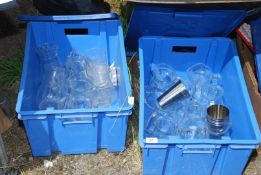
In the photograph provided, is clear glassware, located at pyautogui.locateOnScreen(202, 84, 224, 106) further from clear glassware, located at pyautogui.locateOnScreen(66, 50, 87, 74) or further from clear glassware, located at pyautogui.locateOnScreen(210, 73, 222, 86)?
clear glassware, located at pyautogui.locateOnScreen(66, 50, 87, 74)

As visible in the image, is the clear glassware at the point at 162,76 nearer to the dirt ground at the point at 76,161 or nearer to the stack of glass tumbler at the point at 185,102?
the stack of glass tumbler at the point at 185,102

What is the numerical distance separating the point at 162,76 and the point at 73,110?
67 cm

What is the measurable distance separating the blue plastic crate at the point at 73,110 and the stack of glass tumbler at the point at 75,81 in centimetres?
4

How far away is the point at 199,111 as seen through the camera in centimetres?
211

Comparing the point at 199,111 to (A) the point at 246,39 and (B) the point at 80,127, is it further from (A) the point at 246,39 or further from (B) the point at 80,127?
(B) the point at 80,127

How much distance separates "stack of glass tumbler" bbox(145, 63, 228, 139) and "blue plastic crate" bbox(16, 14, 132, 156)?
0.19 meters

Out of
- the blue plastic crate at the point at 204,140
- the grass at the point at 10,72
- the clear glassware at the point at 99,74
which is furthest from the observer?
the grass at the point at 10,72

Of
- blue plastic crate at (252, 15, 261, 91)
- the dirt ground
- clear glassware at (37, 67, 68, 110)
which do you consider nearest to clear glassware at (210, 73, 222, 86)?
blue plastic crate at (252, 15, 261, 91)

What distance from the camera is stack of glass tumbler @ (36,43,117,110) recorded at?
80.9 inches

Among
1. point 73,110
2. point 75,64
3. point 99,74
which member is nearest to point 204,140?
point 73,110

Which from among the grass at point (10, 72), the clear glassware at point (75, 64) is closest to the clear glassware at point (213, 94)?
the clear glassware at point (75, 64)

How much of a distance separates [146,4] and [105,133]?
24.3 inches

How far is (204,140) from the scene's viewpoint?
5.41ft

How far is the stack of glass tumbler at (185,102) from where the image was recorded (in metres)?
1.98
